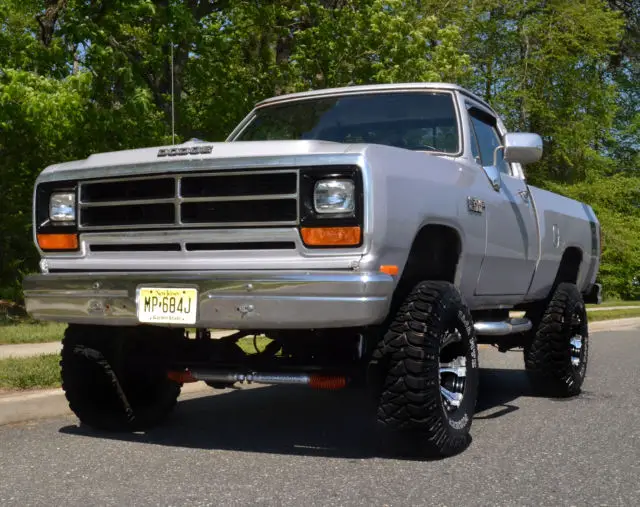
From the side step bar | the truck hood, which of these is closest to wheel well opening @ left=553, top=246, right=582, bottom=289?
the side step bar

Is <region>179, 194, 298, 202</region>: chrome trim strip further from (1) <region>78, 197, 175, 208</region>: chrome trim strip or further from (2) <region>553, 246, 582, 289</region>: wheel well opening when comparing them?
(2) <region>553, 246, 582, 289</region>: wheel well opening

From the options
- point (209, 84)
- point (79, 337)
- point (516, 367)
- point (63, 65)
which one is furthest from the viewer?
point (209, 84)

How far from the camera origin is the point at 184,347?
5441mm

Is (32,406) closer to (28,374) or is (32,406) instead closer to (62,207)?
(28,374)

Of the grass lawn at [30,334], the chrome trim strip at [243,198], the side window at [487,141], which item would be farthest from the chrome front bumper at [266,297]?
the grass lawn at [30,334]

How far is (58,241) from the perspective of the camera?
5.21 m

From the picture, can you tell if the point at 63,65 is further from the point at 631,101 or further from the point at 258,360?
the point at 631,101

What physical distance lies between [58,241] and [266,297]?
146 cm

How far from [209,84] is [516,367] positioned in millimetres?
9174

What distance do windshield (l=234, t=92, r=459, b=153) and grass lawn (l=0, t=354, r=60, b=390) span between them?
2.37 meters

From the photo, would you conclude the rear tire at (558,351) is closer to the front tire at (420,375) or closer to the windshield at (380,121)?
the windshield at (380,121)

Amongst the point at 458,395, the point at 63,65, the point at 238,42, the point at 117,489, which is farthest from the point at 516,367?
the point at 238,42

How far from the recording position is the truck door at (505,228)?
5.86 m

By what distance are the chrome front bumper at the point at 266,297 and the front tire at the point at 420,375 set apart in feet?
0.99
